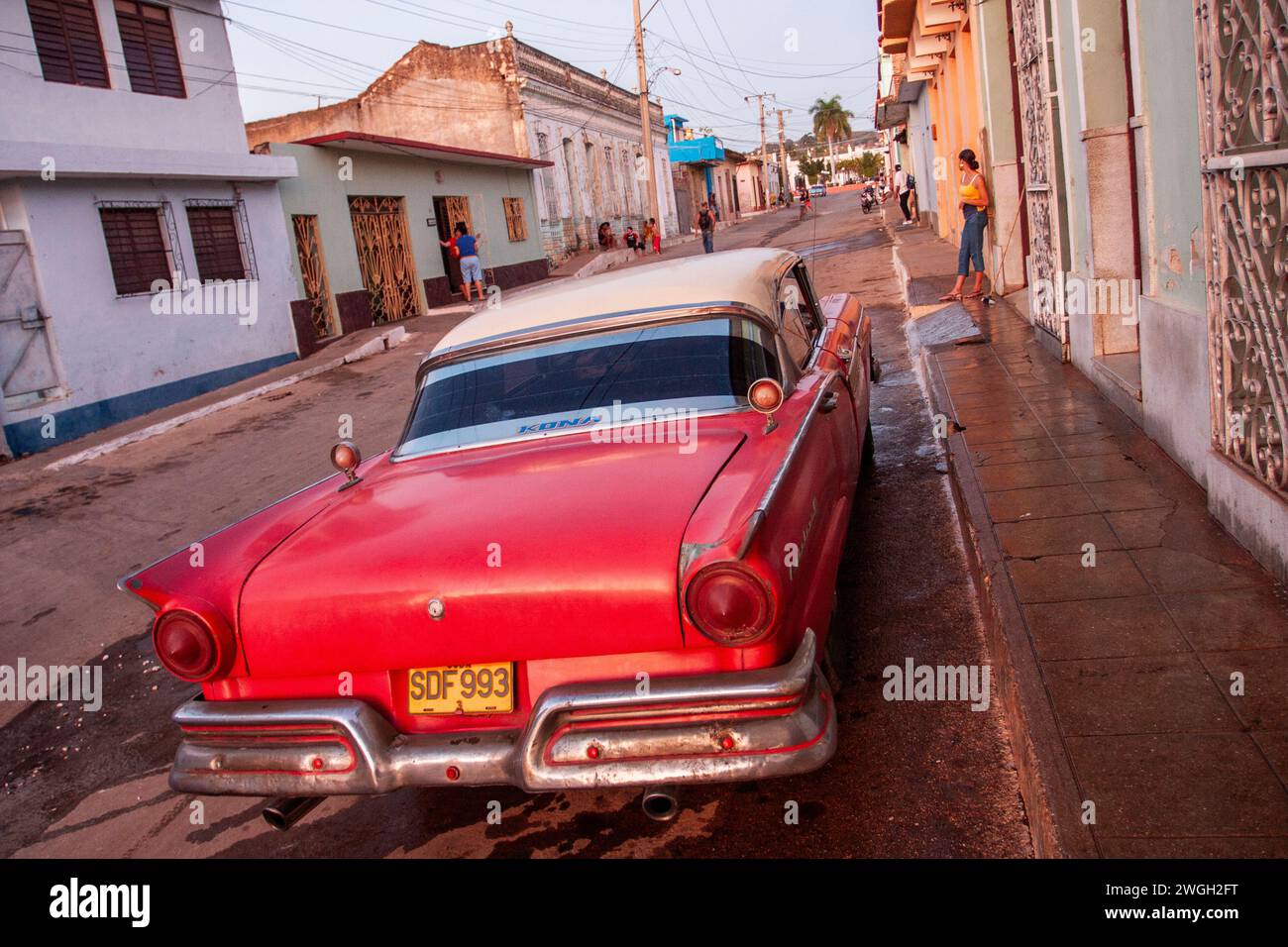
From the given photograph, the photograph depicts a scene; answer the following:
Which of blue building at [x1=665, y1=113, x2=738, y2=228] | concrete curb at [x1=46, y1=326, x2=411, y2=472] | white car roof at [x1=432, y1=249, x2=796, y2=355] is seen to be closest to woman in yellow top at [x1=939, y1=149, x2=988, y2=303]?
white car roof at [x1=432, y1=249, x2=796, y2=355]

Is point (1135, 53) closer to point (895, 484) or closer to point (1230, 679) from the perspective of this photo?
point (895, 484)

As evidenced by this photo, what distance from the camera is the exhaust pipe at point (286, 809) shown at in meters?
2.96

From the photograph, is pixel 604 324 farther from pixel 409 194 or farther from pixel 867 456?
pixel 409 194

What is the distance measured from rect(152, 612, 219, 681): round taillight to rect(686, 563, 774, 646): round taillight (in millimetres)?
1386

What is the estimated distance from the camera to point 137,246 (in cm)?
1361

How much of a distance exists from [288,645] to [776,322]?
2281 millimetres

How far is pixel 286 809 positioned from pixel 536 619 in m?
1.05

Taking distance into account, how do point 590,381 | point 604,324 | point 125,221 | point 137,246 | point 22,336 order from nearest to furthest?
point 590,381 < point 604,324 < point 22,336 < point 125,221 < point 137,246

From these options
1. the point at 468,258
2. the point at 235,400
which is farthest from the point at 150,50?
the point at 468,258

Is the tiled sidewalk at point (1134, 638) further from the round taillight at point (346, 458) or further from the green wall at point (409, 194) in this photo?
the green wall at point (409, 194)

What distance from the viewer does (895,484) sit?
625cm

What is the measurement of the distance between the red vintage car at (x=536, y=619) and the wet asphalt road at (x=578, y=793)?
45 centimetres

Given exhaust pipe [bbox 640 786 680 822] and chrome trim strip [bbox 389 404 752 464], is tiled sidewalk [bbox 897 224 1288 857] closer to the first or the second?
exhaust pipe [bbox 640 786 680 822]

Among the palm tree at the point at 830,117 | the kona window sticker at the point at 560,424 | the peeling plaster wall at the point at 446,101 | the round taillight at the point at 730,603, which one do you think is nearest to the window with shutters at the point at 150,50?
the kona window sticker at the point at 560,424
